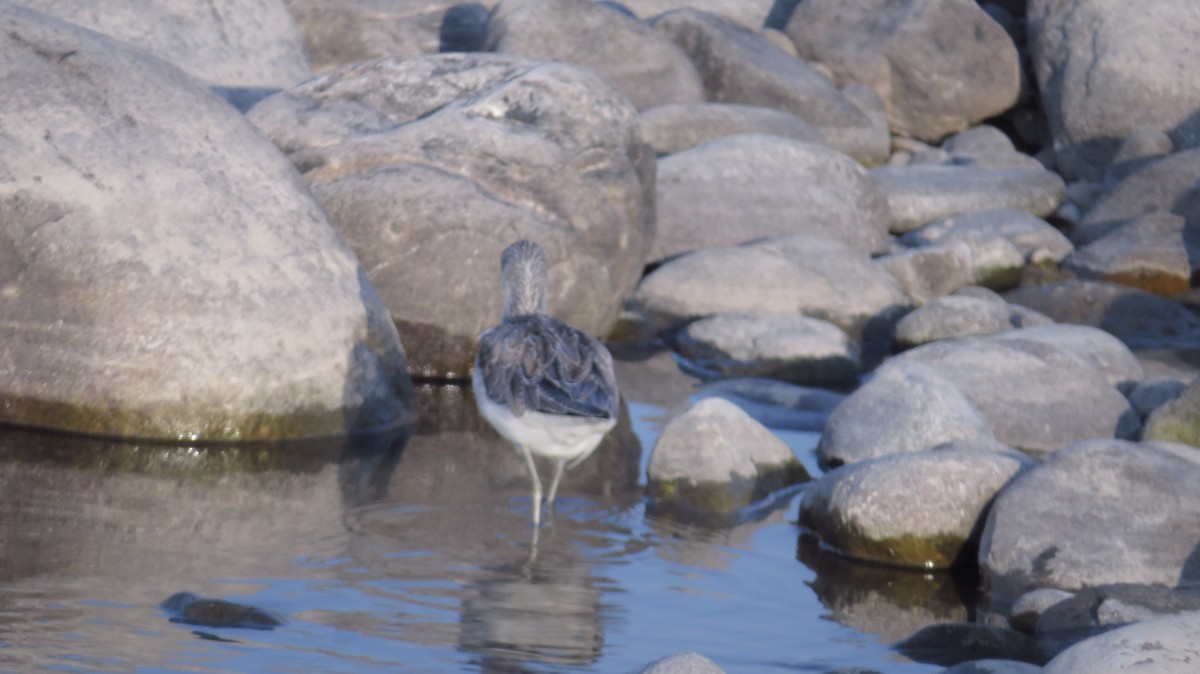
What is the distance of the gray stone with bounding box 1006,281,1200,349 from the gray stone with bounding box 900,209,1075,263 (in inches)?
65.6

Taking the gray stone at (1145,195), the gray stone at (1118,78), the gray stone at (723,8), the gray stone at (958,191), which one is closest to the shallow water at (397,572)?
the gray stone at (958,191)

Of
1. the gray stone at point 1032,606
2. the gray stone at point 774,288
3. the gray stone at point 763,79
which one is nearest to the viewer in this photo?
the gray stone at point 1032,606

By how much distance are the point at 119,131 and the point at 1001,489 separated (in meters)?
5.27

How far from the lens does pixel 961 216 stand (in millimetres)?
16625

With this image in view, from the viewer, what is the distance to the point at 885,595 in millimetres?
7051

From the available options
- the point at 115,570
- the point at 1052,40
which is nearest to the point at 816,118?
the point at 1052,40

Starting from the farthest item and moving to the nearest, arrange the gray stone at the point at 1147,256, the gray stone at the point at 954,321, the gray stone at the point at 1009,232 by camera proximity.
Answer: the gray stone at the point at 1009,232, the gray stone at the point at 1147,256, the gray stone at the point at 954,321

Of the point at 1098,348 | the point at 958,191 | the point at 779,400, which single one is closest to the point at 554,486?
the point at 779,400

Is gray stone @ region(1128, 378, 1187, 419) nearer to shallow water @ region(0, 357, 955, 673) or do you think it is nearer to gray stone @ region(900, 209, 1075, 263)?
shallow water @ region(0, 357, 955, 673)

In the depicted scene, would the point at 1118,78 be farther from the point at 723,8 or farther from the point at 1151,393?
the point at 1151,393

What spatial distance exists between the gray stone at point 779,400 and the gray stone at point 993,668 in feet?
14.3

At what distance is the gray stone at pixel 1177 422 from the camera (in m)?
9.07

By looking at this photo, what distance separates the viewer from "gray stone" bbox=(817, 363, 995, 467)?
861 centimetres

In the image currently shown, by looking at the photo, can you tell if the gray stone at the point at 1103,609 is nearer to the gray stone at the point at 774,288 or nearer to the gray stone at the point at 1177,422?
the gray stone at the point at 1177,422
